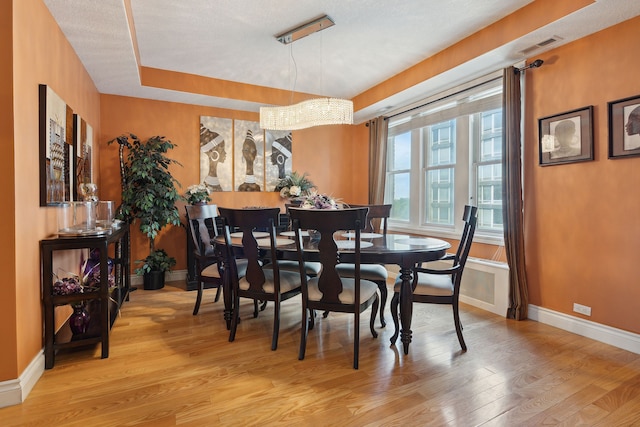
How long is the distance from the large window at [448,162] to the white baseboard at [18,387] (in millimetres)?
3900

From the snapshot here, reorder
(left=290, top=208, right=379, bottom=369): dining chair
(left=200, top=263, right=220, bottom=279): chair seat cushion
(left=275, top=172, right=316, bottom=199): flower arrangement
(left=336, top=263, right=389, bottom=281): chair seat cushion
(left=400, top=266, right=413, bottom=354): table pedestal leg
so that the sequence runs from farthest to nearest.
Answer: (left=275, top=172, right=316, bottom=199): flower arrangement
(left=200, top=263, right=220, bottom=279): chair seat cushion
(left=336, top=263, right=389, bottom=281): chair seat cushion
(left=400, top=266, right=413, bottom=354): table pedestal leg
(left=290, top=208, right=379, bottom=369): dining chair

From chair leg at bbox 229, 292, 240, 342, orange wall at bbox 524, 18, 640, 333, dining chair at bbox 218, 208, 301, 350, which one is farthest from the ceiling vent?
chair leg at bbox 229, 292, 240, 342

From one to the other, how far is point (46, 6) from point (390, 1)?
8.03 ft

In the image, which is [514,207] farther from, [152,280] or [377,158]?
[152,280]

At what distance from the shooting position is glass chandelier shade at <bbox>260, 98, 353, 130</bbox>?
10.6 ft

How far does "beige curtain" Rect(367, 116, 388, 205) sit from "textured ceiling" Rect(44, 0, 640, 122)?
2.56 feet

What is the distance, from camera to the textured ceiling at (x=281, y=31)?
262cm

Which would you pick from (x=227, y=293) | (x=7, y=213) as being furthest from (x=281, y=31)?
(x=7, y=213)

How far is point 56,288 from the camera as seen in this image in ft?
7.43

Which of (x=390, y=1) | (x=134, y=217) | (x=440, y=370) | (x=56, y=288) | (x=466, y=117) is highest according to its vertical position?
(x=390, y=1)

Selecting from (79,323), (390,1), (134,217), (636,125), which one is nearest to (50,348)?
(79,323)

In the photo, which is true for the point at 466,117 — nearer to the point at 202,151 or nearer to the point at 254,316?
the point at 254,316

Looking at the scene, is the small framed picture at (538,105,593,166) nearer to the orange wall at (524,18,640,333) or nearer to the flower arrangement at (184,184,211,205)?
the orange wall at (524,18,640,333)

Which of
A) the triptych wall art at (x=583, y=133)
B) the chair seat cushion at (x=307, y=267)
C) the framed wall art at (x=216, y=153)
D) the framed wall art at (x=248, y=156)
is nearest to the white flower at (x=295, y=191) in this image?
the framed wall art at (x=248, y=156)
